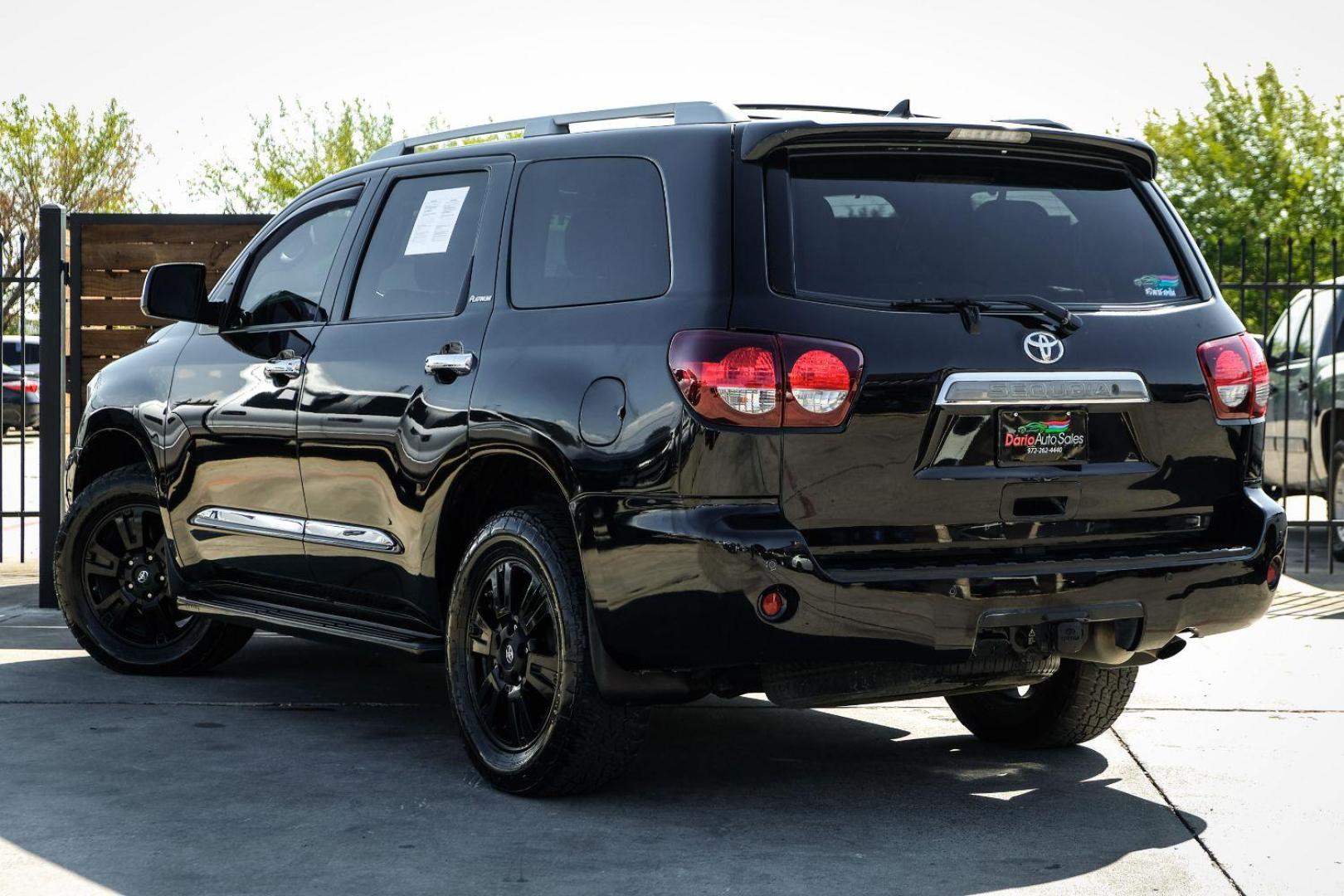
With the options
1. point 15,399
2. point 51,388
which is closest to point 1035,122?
point 51,388

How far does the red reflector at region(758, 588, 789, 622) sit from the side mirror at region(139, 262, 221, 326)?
9.82ft

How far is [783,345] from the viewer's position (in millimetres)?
4445

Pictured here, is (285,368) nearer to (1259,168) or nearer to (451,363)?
(451,363)

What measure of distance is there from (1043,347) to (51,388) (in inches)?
243

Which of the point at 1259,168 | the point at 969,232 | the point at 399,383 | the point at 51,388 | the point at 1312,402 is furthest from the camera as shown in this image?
the point at 1259,168

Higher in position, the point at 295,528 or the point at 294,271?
the point at 294,271

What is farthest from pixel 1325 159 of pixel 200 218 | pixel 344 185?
pixel 344 185

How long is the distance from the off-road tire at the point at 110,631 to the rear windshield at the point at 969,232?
3476 mm

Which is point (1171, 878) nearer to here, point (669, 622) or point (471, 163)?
point (669, 622)

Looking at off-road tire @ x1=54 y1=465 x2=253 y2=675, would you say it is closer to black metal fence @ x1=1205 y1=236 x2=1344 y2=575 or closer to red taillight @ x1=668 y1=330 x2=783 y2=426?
red taillight @ x1=668 y1=330 x2=783 y2=426

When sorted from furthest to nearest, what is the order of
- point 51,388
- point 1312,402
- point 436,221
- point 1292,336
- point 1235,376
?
point 1292,336
point 1312,402
point 51,388
point 436,221
point 1235,376

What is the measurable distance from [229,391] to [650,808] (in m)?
2.30

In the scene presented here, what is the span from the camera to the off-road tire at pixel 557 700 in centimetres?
483

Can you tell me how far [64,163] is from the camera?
45.2 metres
